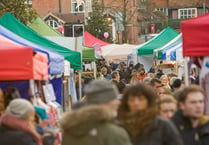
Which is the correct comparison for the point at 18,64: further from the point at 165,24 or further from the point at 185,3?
the point at 185,3

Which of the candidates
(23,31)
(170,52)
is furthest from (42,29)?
(23,31)

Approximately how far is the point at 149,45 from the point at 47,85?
2131 centimetres

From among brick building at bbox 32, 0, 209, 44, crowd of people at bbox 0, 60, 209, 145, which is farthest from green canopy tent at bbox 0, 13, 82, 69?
brick building at bbox 32, 0, 209, 44

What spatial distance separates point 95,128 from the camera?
5934 millimetres

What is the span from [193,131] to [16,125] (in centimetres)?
201

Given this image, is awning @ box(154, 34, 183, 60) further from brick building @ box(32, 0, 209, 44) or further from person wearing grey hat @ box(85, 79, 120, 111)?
brick building @ box(32, 0, 209, 44)

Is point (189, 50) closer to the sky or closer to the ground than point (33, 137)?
closer to the sky

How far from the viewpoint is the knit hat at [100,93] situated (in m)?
6.35

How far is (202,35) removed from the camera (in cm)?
1077

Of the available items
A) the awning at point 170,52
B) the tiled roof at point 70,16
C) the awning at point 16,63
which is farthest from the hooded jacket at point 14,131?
the tiled roof at point 70,16

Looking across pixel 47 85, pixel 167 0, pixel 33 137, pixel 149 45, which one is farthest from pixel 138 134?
pixel 167 0

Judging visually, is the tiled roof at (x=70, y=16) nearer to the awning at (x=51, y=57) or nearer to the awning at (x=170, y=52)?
the awning at (x=170, y=52)

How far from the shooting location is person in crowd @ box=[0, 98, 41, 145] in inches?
308

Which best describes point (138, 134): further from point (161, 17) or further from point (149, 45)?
point (161, 17)
